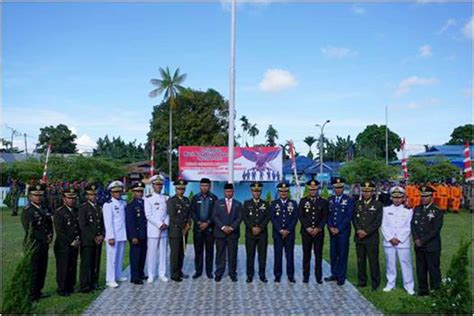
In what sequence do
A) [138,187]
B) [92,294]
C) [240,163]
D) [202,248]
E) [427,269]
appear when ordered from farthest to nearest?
[240,163]
[202,248]
[138,187]
[427,269]
[92,294]

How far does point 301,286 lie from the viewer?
7.59m

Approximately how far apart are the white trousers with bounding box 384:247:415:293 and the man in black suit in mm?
2404

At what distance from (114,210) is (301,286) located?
3.12m

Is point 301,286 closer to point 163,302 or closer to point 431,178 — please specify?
point 163,302

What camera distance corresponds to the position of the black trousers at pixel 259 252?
314 inches

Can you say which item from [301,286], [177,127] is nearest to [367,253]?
[301,286]

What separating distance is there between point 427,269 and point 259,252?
2563 millimetres

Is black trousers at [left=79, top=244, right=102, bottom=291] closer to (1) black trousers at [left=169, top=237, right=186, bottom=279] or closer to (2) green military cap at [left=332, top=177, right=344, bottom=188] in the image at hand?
(1) black trousers at [left=169, top=237, right=186, bottom=279]

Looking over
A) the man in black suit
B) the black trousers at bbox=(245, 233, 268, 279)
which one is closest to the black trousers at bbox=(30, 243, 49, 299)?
the man in black suit

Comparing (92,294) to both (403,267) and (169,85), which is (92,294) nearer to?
(403,267)

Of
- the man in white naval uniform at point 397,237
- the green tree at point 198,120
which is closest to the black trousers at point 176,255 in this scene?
the man in white naval uniform at point 397,237

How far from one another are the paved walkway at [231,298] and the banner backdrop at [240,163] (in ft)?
54.7

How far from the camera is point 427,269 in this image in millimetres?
7145

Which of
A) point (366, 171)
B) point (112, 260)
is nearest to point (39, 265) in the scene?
point (112, 260)
